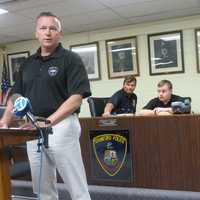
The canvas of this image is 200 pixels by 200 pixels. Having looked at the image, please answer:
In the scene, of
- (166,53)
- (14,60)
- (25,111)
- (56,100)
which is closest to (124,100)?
(166,53)

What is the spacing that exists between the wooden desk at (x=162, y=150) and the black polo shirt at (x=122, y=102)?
101 centimetres

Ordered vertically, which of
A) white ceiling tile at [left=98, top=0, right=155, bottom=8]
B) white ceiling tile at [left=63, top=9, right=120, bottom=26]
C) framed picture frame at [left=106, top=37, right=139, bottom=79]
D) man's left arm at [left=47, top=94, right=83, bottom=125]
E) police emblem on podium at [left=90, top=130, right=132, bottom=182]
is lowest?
police emblem on podium at [left=90, top=130, right=132, bottom=182]

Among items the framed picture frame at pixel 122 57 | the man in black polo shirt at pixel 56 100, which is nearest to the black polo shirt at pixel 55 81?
the man in black polo shirt at pixel 56 100

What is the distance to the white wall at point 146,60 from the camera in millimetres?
5520

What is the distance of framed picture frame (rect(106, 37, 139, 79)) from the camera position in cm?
589

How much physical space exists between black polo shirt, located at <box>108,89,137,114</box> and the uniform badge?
1.03 meters

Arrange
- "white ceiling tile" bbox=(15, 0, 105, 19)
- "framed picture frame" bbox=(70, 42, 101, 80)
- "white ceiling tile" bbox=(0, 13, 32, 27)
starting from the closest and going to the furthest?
"white ceiling tile" bbox=(15, 0, 105, 19)
"white ceiling tile" bbox=(0, 13, 32, 27)
"framed picture frame" bbox=(70, 42, 101, 80)

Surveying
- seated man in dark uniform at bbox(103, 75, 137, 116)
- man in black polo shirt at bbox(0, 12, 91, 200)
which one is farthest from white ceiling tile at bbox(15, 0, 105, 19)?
man in black polo shirt at bbox(0, 12, 91, 200)

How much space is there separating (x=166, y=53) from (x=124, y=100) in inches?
68.1

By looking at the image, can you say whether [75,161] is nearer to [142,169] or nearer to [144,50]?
[142,169]

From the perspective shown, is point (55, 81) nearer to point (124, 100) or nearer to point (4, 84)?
point (124, 100)

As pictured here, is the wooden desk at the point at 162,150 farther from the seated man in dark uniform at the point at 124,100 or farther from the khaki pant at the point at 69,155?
the khaki pant at the point at 69,155

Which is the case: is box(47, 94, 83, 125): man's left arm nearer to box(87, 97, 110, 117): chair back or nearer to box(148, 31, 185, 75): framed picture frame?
box(87, 97, 110, 117): chair back

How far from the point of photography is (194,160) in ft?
9.29
